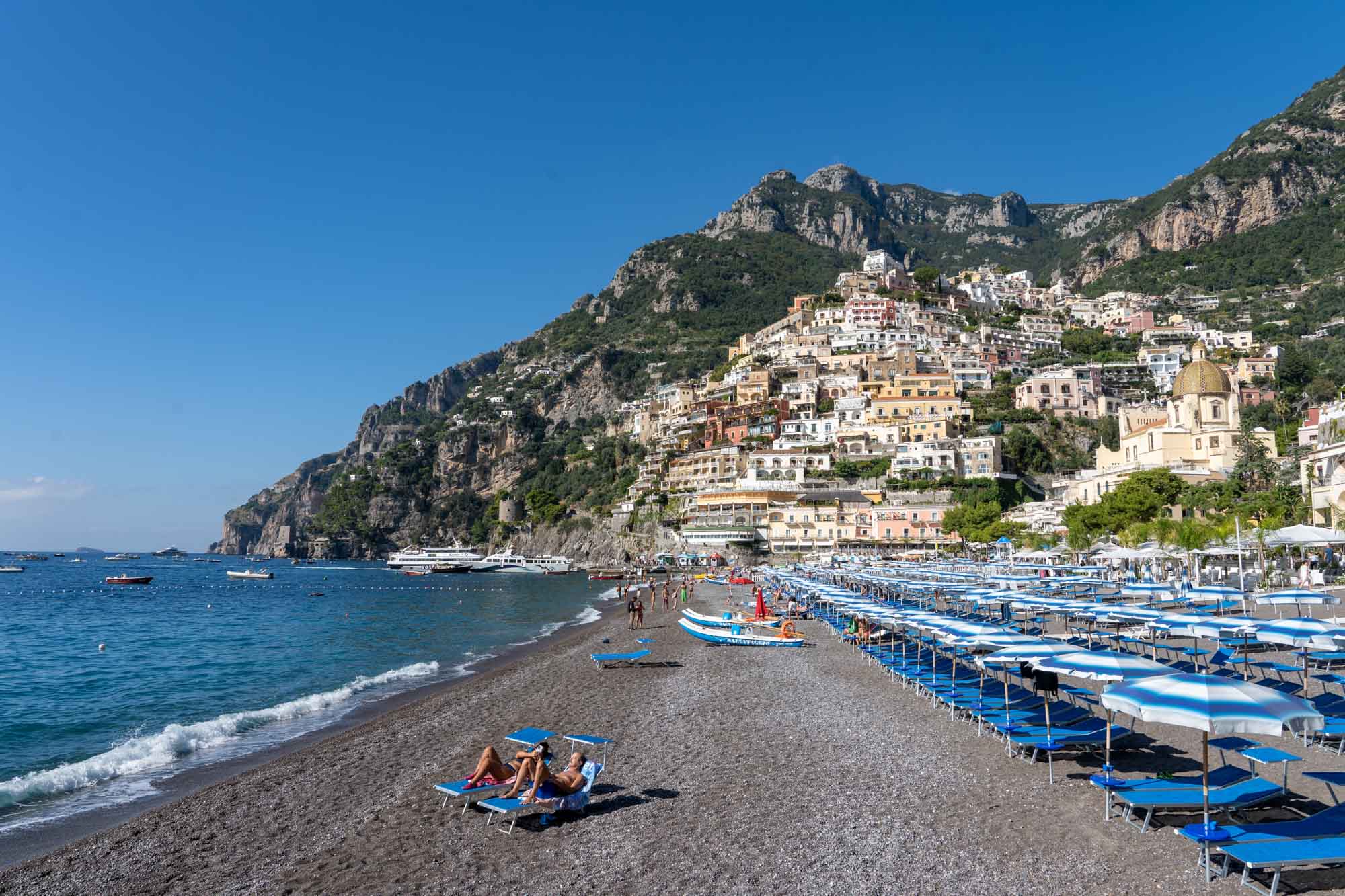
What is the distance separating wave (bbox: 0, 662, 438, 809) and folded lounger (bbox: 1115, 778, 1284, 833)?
14.5 metres

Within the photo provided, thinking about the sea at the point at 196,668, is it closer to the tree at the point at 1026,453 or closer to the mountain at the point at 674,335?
the tree at the point at 1026,453

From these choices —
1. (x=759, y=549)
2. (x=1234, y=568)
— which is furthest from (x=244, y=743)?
(x=759, y=549)

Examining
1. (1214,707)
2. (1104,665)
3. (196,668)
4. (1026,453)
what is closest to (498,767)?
(1104,665)

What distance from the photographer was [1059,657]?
418 inches

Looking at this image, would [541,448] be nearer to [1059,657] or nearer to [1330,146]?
[1059,657]

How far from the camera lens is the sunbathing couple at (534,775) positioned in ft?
32.9

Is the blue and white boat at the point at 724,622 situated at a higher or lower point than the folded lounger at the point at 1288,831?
lower

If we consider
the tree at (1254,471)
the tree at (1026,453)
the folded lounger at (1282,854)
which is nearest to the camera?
the folded lounger at (1282,854)

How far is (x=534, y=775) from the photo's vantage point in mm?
10219

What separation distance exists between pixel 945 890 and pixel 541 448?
146 m

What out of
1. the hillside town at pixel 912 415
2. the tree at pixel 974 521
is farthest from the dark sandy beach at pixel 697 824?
the tree at pixel 974 521

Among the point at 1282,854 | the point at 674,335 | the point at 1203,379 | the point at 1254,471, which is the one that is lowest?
the point at 1282,854

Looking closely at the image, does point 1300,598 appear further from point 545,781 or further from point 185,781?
point 185,781

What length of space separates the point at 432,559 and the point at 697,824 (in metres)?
110
